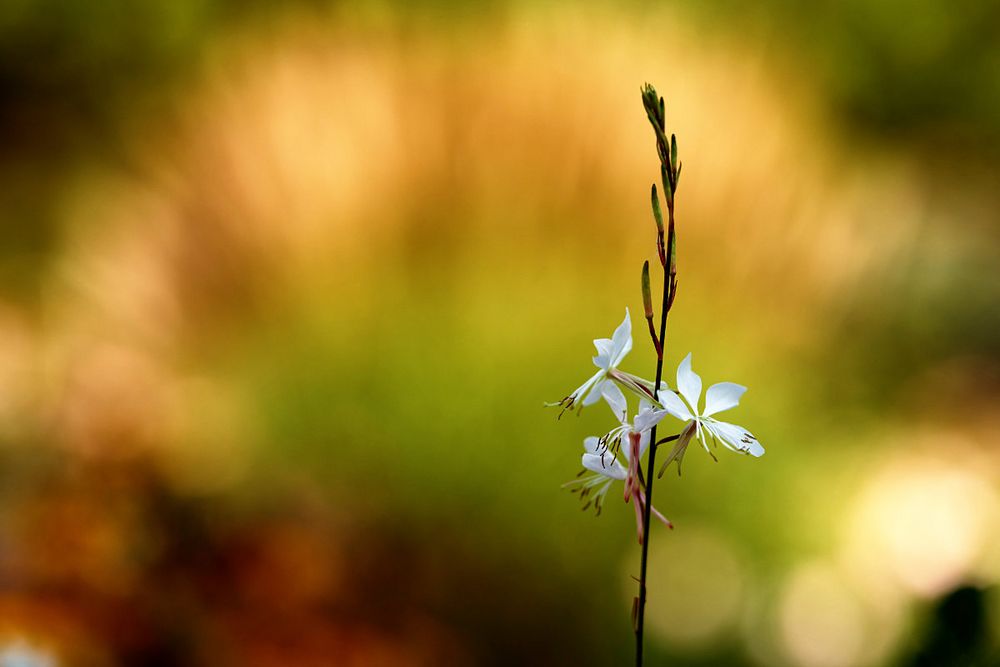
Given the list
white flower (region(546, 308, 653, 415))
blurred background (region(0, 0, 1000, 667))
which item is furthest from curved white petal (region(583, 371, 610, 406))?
blurred background (region(0, 0, 1000, 667))

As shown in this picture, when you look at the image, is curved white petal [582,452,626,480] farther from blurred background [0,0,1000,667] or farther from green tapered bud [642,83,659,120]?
blurred background [0,0,1000,667]

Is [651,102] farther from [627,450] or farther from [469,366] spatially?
[469,366]

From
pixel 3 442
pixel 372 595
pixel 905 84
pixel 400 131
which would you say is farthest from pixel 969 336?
pixel 3 442

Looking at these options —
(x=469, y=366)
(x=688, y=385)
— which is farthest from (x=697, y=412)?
(x=469, y=366)

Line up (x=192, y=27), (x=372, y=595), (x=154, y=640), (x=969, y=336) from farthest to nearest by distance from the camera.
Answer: (x=192, y=27)
(x=969, y=336)
(x=372, y=595)
(x=154, y=640)

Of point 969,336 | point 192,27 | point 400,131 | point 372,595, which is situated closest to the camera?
point 372,595

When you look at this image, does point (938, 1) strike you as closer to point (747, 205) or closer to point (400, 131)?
point (747, 205)
